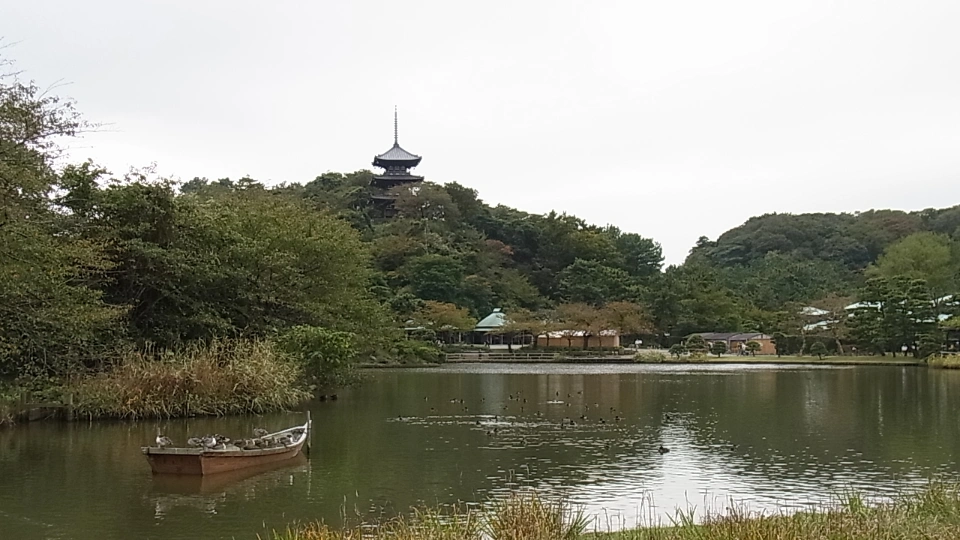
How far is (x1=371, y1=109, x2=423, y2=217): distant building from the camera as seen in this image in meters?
64.7

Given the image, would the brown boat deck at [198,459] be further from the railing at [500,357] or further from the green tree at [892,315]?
the railing at [500,357]

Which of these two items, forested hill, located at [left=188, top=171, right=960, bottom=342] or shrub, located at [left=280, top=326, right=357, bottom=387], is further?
forested hill, located at [left=188, top=171, right=960, bottom=342]

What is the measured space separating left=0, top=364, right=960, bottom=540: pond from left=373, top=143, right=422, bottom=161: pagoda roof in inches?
1731

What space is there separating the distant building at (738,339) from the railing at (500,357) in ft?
34.1

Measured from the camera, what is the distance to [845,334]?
44.1 metres

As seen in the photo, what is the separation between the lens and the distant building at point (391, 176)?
212 feet

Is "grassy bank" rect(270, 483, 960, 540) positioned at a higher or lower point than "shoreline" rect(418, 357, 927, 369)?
higher

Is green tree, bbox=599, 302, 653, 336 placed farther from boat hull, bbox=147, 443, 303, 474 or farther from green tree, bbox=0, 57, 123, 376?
boat hull, bbox=147, 443, 303, 474

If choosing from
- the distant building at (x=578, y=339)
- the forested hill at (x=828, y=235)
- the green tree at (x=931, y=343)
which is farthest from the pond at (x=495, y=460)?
the forested hill at (x=828, y=235)

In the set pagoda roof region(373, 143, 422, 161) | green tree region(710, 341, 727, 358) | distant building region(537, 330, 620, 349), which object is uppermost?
pagoda roof region(373, 143, 422, 161)

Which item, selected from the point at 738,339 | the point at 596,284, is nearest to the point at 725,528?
the point at 738,339

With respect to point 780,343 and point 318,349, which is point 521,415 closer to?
point 318,349

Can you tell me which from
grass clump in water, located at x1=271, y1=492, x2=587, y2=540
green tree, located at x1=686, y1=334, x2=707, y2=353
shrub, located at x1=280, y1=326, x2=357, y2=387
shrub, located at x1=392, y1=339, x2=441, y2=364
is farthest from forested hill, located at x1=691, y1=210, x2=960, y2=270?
grass clump in water, located at x1=271, y1=492, x2=587, y2=540

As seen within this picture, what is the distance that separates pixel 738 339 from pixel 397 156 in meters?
28.4
